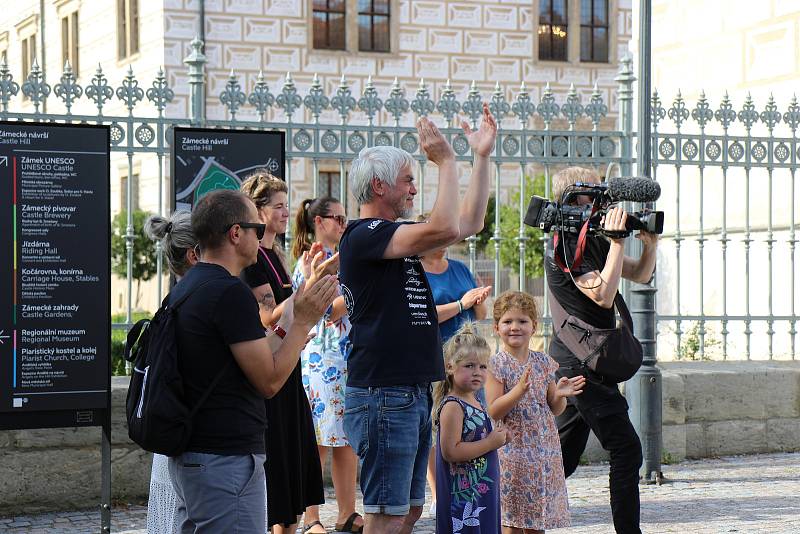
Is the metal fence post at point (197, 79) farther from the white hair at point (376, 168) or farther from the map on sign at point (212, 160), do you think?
the white hair at point (376, 168)

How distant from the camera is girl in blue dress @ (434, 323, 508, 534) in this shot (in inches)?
220

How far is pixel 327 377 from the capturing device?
722 cm

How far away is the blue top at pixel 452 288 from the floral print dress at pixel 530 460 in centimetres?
119

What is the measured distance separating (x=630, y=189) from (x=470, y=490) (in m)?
1.70

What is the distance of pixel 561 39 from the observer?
29516mm

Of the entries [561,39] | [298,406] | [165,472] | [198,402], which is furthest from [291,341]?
[561,39]

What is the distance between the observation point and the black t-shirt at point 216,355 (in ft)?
13.9

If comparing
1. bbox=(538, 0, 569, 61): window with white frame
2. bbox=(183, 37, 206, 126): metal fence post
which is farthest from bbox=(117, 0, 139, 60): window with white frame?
bbox=(183, 37, 206, 126): metal fence post

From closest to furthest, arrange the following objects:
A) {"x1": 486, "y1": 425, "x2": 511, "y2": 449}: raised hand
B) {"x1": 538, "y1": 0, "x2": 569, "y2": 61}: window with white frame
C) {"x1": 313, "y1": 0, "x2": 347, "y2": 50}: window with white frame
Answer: {"x1": 486, "y1": 425, "x2": 511, "y2": 449}: raised hand
{"x1": 313, "y1": 0, "x2": 347, "y2": 50}: window with white frame
{"x1": 538, "y1": 0, "x2": 569, "y2": 61}: window with white frame

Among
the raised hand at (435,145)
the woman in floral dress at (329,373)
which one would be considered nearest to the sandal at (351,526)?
the woman in floral dress at (329,373)

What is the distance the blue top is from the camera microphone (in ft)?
4.25

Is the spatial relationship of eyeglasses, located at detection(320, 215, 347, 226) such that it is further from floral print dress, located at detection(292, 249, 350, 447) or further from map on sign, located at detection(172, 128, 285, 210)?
map on sign, located at detection(172, 128, 285, 210)

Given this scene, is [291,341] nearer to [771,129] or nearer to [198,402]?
[198,402]

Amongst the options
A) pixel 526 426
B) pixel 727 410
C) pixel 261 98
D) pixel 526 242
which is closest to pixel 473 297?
pixel 526 426
